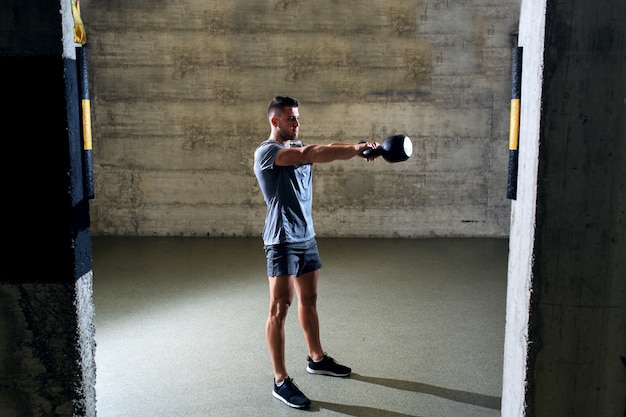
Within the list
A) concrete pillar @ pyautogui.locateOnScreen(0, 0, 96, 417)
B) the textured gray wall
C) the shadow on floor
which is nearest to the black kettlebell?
concrete pillar @ pyautogui.locateOnScreen(0, 0, 96, 417)

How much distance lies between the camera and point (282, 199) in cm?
330

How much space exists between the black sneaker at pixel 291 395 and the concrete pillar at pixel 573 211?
1324 millimetres

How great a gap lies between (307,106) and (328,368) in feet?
15.5

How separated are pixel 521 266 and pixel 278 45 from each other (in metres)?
6.02

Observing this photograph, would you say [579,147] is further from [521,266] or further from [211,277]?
[211,277]

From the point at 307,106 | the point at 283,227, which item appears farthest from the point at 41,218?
the point at 307,106

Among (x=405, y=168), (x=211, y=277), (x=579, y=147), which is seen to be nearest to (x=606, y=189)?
(x=579, y=147)

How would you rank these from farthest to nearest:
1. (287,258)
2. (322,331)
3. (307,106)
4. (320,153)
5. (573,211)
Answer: (307,106), (322,331), (287,258), (320,153), (573,211)

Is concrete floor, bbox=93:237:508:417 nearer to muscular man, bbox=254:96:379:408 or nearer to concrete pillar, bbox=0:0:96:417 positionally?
muscular man, bbox=254:96:379:408

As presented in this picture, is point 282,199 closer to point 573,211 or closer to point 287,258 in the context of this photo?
point 287,258

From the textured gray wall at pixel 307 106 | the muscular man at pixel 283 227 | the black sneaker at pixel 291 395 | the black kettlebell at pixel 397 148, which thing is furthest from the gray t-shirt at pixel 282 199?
the textured gray wall at pixel 307 106

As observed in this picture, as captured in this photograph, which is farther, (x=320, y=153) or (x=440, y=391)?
(x=440, y=391)

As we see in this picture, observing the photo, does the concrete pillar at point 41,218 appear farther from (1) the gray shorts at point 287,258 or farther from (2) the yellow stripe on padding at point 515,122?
(2) the yellow stripe on padding at point 515,122

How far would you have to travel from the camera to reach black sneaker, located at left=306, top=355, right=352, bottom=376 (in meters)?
3.71
